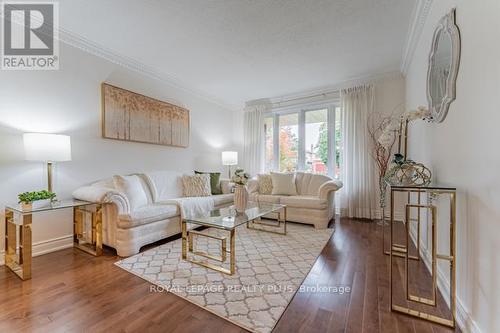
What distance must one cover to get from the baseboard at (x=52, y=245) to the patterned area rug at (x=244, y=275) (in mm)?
995

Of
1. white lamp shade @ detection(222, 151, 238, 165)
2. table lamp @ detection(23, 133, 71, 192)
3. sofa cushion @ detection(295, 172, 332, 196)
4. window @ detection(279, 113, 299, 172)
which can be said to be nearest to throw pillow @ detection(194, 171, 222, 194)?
white lamp shade @ detection(222, 151, 238, 165)

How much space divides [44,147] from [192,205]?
1.71 m

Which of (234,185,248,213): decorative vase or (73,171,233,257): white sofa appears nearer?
(73,171,233,257): white sofa

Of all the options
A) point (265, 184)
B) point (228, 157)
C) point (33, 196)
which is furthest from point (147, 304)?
point (228, 157)

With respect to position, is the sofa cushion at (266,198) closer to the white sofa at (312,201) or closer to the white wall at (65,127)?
the white sofa at (312,201)

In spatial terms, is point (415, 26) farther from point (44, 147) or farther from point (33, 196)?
point (33, 196)

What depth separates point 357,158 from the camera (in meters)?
4.11

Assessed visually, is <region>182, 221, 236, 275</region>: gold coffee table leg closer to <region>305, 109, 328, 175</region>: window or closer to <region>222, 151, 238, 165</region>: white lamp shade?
<region>222, 151, 238, 165</region>: white lamp shade

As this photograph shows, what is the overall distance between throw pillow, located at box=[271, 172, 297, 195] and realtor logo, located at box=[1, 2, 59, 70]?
11.7 ft

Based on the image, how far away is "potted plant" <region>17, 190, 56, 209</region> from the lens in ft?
6.59

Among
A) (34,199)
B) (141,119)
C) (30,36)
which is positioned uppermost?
(30,36)

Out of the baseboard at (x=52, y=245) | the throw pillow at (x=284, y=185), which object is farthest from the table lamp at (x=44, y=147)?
the throw pillow at (x=284, y=185)

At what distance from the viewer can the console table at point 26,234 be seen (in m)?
1.94

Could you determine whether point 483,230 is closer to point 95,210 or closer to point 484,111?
point 484,111
